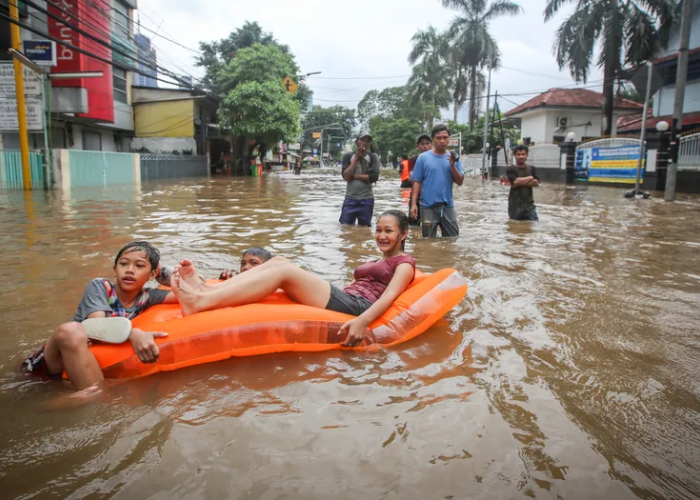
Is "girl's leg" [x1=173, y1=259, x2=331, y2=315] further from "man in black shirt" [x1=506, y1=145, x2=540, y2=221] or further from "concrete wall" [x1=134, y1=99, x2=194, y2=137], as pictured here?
"concrete wall" [x1=134, y1=99, x2=194, y2=137]

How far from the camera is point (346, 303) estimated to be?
361 cm

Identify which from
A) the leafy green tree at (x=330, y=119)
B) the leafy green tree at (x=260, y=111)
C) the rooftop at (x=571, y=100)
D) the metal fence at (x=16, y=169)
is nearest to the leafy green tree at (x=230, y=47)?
the leafy green tree at (x=260, y=111)

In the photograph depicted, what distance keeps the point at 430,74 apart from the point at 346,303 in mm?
44576

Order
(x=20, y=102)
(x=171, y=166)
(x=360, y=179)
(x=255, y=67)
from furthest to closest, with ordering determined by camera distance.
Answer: (x=255, y=67)
(x=171, y=166)
(x=20, y=102)
(x=360, y=179)

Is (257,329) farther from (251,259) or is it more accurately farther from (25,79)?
(25,79)

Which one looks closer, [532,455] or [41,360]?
[532,455]

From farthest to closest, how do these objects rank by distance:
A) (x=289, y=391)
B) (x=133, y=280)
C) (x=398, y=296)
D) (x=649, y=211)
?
(x=649, y=211)
(x=398, y=296)
(x=133, y=280)
(x=289, y=391)

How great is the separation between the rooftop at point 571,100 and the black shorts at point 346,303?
113 feet

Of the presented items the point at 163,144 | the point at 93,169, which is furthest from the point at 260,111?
the point at 93,169

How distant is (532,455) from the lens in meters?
2.24

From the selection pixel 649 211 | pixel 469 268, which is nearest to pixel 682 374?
pixel 469 268

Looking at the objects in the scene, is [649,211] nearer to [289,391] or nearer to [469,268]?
[469,268]

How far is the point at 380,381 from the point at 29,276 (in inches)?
153

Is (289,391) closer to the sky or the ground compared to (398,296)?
closer to the ground
